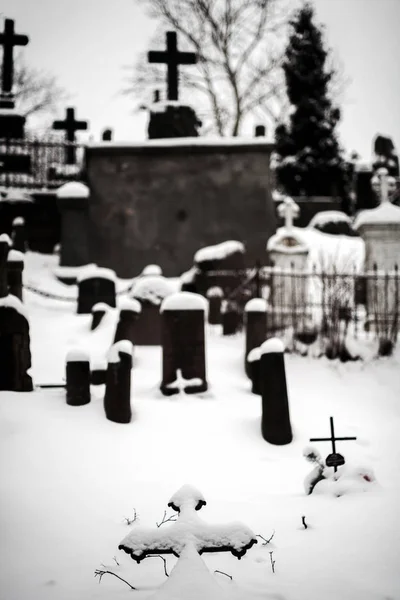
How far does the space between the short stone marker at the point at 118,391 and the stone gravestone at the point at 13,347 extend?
2.81 ft

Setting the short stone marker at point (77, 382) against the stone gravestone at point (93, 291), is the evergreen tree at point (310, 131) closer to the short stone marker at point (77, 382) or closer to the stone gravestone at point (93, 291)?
the stone gravestone at point (93, 291)

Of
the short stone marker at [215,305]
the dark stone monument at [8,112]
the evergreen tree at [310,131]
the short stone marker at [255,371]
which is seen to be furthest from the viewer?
the evergreen tree at [310,131]

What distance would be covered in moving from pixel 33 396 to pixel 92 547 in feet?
7.18

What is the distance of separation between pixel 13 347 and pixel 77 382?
26.5 inches

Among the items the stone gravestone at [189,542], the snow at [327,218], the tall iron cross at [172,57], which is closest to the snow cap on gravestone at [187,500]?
the stone gravestone at [189,542]

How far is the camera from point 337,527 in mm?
3111

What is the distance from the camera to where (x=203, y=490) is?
3705 mm

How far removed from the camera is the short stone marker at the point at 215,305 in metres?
9.05

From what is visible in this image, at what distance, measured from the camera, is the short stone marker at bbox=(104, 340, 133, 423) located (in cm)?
459

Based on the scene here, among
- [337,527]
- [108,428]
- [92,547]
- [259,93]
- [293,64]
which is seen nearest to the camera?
[92,547]

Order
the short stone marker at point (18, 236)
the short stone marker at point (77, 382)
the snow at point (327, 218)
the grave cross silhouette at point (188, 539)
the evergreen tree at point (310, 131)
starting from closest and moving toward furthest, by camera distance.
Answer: the grave cross silhouette at point (188, 539)
the short stone marker at point (77, 382)
the short stone marker at point (18, 236)
the snow at point (327, 218)
the evergreen tree at point (310, 131)

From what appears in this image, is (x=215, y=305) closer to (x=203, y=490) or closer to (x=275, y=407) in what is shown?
(x=275, y=407)

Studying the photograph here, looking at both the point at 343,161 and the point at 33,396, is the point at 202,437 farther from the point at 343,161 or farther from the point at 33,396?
the point at 343,161

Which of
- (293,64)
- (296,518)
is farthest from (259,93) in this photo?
(296,518)
